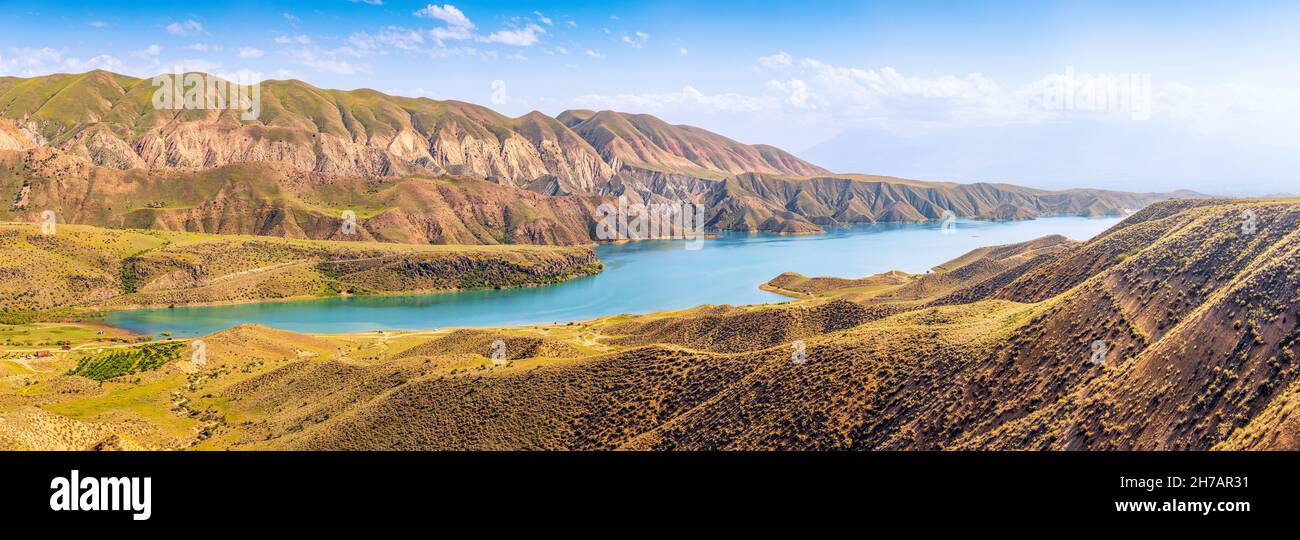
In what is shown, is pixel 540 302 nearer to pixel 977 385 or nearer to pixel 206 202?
pixel 977 385

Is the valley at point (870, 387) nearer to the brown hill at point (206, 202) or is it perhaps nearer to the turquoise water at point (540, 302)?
the turquoise water at point (540, 302)

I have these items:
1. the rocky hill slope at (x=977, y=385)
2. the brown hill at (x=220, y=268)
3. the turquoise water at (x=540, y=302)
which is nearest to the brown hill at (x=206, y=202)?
the brown hill at (x=220, y=268)

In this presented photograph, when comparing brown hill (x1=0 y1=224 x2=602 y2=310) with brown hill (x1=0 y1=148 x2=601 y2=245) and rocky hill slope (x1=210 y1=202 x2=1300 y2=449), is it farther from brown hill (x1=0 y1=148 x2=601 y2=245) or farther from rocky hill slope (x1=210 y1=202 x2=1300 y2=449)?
rocky hill slope (x1=210 y1=202 x2=1300 y2=449)

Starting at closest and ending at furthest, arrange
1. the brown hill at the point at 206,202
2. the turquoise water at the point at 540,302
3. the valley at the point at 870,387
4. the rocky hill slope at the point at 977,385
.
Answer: the rocky hill slope at the point at 977,385, the valley at the point at 870,387, the turquoise water at the point at 540,302, the brown hill at the point at 206,202

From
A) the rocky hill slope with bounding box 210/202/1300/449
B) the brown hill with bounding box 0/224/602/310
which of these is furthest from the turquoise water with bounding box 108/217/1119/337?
the rocky hill slope with bounding box 210/202/1300/449

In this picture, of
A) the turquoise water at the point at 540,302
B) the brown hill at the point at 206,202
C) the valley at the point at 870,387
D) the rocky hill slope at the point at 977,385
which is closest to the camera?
the rocky hill slope at the point at 977,385

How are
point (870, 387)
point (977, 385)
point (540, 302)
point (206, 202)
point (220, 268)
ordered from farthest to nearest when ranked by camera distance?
1. point (206, 202)
2. point (220, 268)
3. point (540, 302)
4. point (870, 387)
5. point (977, 385)

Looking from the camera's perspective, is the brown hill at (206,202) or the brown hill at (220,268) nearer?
the brown hill at (220,268)

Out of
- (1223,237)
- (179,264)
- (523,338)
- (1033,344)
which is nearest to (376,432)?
(523,338)

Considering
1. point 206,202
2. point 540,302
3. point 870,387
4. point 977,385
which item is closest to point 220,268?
point 206,202

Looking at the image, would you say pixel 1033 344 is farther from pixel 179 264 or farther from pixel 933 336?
pixel 179 264
